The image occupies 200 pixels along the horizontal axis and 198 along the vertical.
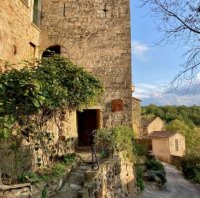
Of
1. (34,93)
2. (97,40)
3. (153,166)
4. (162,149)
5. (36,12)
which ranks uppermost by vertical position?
(36,12)

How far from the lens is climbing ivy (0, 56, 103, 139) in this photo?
252 inches

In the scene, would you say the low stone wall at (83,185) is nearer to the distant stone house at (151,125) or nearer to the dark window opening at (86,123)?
the dark window opening at (86,123)

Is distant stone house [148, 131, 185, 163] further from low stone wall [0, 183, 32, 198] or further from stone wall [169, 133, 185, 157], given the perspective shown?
low stone wall [0, 183, 32, 198]

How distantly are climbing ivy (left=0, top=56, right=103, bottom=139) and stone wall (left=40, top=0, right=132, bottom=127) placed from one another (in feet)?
14.5

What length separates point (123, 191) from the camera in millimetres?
10734

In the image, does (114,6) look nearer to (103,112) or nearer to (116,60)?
(116,60)

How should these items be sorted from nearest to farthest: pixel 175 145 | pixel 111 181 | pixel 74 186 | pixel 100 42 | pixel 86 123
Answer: pixel 74 186 < pixel 111 181 < pixel 100 42 < pixel 86 123 < pixel 175 145

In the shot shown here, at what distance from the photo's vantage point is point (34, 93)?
21.5 feet

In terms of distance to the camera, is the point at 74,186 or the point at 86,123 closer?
the point at 74,186

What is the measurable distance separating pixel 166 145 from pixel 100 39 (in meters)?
19.0

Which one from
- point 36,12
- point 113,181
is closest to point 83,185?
point 113,181

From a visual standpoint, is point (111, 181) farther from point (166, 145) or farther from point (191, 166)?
point (166, 145)

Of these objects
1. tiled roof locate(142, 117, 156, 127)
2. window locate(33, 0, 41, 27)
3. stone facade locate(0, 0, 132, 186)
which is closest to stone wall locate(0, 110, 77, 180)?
stone facade locate(0, 0, 132, 186)

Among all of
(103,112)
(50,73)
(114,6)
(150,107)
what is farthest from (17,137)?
(150,107)
